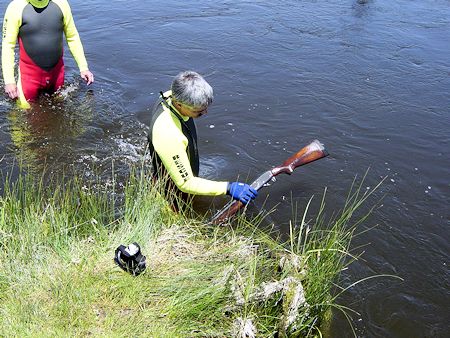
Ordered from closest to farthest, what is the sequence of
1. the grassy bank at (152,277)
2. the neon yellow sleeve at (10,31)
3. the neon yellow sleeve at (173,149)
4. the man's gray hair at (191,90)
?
the grassy bank at (152,277) → the man's gray hair at (191,90) → the neon yellow sleeve at (173,149) → the neon yellow sleeve at (10,31)

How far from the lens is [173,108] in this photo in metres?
4.02

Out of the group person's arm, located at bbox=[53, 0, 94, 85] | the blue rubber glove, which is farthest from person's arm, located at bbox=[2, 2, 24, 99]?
the blue rubber glove

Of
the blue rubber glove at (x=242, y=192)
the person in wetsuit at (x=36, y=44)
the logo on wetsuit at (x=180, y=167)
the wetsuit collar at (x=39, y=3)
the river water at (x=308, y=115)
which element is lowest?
the river water at (x=308, y=115)

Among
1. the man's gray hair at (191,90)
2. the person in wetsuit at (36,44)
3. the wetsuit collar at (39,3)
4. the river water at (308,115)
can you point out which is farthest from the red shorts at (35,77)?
the man's gray hair at (191,90)

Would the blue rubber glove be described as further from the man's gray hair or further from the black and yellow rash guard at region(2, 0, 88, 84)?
the black and yellow rash guard at region(2, 0, 88, 84)

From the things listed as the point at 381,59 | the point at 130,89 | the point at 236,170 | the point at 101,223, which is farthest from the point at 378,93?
the point at 101,223

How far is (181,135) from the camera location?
158 inches

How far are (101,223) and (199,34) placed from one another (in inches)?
258

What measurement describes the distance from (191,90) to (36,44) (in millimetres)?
3316

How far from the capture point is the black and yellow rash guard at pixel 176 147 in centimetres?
395

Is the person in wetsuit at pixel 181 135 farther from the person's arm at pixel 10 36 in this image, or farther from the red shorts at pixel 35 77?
the red shorts at pixel 35 77

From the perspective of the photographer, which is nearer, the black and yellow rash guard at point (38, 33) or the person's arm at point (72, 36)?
the black and yellow rash guard at point (38, 33)

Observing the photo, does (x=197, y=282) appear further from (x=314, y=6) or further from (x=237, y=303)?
(x=314, y=6)

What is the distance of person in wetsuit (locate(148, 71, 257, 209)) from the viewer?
12.5 ft
